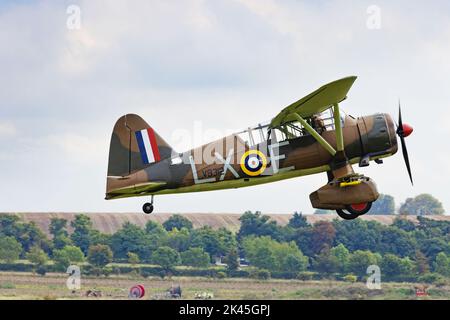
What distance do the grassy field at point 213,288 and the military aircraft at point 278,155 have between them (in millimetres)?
31883

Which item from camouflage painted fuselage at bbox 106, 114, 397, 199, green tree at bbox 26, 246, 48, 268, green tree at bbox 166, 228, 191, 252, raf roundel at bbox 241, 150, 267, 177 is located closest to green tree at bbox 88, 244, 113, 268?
green tree at bbox 26, 246, 48, 268

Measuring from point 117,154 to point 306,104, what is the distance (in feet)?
19.1

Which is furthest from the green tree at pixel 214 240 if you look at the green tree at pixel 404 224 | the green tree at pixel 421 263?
the green tree at pixel 404 224

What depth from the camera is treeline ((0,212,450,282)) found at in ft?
226

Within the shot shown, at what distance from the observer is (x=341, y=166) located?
82.7 ft

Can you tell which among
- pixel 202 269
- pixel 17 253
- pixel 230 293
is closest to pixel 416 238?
pixel 202 269

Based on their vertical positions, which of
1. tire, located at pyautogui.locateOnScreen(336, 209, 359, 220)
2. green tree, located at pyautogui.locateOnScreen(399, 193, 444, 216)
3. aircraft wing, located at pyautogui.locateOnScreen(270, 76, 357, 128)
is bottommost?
tire, located at pyautogui.locateOnScreen(336, 209, 359, 220)

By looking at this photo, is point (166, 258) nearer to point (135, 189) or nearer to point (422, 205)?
point (135, 189)

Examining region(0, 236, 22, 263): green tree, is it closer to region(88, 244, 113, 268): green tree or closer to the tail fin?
region(88, 244, 113, 268): green tree

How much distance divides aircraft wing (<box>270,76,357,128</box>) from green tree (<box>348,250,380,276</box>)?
4557 cm

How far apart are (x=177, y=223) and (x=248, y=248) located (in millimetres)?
13977

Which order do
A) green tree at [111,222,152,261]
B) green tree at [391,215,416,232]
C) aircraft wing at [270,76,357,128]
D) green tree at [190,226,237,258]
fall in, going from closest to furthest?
1. aircraft wing at [270,76,357,128]
2. green tree at [111,222,152,261]
3. green tree at [190,226,237,258]
4. green tree at [391,215,416,232]
